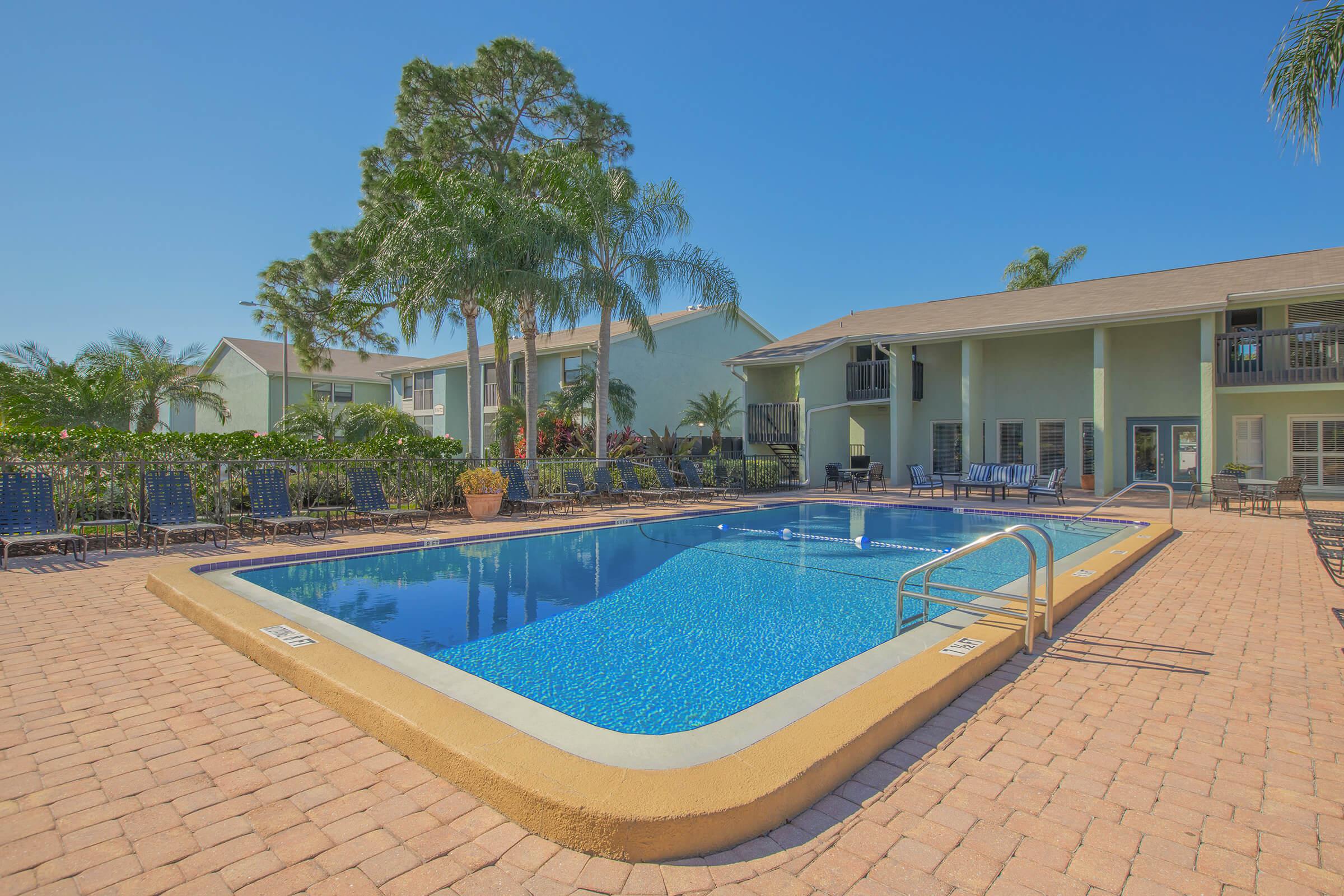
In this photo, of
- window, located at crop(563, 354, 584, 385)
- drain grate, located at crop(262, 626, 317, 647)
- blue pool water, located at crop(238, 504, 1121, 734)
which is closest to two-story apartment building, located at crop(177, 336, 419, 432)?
window, located at crop(563, 354, 584, 385)

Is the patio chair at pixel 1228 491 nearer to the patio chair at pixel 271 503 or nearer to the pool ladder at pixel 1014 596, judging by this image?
the pool ladder at pixel 1014 596

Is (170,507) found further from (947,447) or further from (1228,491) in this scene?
(947,447)

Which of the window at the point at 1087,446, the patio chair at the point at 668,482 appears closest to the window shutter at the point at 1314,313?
the window at the point at 1087,446

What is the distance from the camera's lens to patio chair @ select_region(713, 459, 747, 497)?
18297 mm

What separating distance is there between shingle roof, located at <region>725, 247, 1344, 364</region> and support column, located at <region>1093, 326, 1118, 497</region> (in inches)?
39.8

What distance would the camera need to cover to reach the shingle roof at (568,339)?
82.7 feet

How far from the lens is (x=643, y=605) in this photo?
729cm

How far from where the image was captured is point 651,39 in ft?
51.0

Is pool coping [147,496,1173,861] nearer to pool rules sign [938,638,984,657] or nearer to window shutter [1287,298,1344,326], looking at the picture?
pool rules sign [938,638,984,657]

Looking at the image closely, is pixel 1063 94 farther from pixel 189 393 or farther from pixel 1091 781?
pixel 189 393

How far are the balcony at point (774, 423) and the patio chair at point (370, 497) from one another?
521 inches

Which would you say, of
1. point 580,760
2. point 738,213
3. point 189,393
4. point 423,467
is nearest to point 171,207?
point 189,393

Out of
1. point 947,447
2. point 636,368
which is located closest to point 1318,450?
point 947,447

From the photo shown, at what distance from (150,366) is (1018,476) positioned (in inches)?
1047
